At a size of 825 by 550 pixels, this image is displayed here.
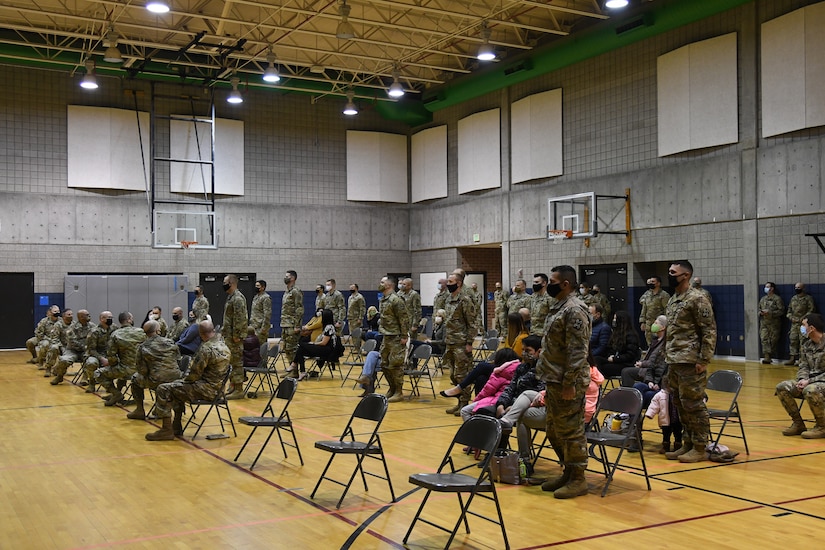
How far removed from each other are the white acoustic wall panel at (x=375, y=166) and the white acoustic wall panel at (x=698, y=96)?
11.4 meters

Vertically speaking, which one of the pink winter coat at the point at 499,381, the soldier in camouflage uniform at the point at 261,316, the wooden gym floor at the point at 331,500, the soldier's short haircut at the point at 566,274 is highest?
the soldier's short haircut at the point at 566,274

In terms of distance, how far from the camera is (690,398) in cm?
807

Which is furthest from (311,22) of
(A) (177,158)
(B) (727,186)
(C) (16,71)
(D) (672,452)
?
(D) (672,452)

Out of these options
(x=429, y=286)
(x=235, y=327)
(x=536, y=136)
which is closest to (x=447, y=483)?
(x=235, y=327)

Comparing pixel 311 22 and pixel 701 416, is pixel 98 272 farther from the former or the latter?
pixel 701 416

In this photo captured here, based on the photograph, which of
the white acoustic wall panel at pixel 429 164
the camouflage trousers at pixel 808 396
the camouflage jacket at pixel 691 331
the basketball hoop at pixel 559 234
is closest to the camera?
the camouflage jacket at pixel 691 331

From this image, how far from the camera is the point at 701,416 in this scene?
8148mm

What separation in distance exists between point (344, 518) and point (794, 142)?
14.9 m

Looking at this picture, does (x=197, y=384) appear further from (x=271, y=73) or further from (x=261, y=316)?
(x=271, y=73)

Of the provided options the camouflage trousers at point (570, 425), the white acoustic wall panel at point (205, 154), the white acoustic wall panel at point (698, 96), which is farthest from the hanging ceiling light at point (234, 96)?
the camouflage trousers at point (570, 425)

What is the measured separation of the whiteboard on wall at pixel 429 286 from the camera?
93.2 feet

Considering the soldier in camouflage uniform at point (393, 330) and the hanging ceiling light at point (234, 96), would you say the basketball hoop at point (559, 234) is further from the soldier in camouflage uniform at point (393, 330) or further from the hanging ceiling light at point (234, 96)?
the soldier in camouflage uniform at point (393, 330)

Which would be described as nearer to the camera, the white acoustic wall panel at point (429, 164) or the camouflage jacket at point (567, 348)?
the camouflage jacket at point (567, 348)

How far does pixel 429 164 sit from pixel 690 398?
69.9 ft
